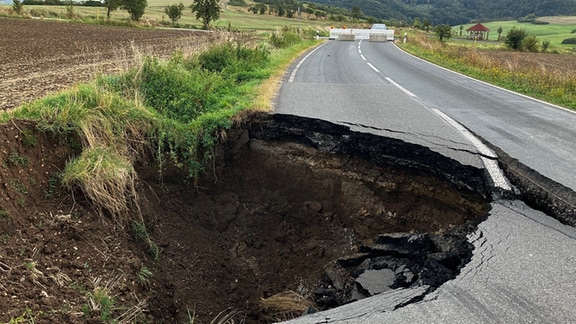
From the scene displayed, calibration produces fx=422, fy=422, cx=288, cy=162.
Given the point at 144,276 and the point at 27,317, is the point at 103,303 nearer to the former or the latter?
the point at 27,317

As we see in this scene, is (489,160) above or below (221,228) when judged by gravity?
above

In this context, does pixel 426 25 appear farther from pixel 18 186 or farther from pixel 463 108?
pixel 18 186

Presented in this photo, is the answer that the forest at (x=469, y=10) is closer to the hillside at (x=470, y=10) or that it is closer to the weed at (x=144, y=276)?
the hillside at (x=470, y=10)

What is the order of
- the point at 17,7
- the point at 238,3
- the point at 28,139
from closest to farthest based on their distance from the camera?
the point at 28,139 < the point at 17,7 < the point at 238,3

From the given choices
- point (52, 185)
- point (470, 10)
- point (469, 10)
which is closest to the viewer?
point (52, 185)

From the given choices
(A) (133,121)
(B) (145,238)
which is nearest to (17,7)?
(A) (133,121)

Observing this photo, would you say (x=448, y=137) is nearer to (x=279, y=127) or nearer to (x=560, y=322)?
(x=279, y=127)

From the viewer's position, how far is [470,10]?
6772 inches

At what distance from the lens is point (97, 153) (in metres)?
4.89

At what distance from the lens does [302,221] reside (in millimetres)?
5828

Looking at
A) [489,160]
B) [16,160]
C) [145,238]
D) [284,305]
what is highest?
[489,160]

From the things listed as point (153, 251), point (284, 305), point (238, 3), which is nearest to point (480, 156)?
point (284, 305)

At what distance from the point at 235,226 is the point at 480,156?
10.9ft

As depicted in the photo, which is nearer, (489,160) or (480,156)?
(489,160)
